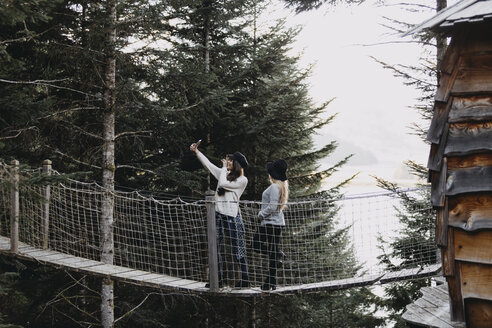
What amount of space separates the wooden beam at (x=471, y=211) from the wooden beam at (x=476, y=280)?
0.71ft

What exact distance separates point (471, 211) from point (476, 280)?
37 centimetres

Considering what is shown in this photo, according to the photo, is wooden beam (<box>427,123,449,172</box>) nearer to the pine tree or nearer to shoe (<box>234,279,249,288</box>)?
shoe (<box>234,279,249,288</box>)

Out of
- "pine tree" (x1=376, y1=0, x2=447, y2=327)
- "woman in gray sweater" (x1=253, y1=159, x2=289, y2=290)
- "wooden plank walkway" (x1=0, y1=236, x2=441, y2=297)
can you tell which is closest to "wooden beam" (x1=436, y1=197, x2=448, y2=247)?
"wooden plank walkway" (x1=0, y1=236, x2=441, y2=297)

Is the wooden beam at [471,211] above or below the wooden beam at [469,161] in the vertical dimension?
below

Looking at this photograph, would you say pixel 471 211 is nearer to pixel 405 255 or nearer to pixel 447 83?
pixel 447 83

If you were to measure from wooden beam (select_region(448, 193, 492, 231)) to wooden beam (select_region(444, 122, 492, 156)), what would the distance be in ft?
0.81

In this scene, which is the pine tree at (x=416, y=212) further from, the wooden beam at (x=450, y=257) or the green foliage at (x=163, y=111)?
the wooden beam at (x=450, y=257)

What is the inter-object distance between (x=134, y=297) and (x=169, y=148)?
268 centimetres

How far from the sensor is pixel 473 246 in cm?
263

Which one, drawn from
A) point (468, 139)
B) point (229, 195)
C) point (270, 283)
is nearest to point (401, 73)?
point (229, 195)

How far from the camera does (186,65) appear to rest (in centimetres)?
668

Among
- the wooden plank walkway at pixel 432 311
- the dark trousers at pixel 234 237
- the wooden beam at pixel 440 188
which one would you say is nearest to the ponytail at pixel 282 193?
the dark trousers at pixel 234 237

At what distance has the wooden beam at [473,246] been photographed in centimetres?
259

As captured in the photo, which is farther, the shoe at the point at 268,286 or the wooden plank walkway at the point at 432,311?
the shoe at the point at 268,286
